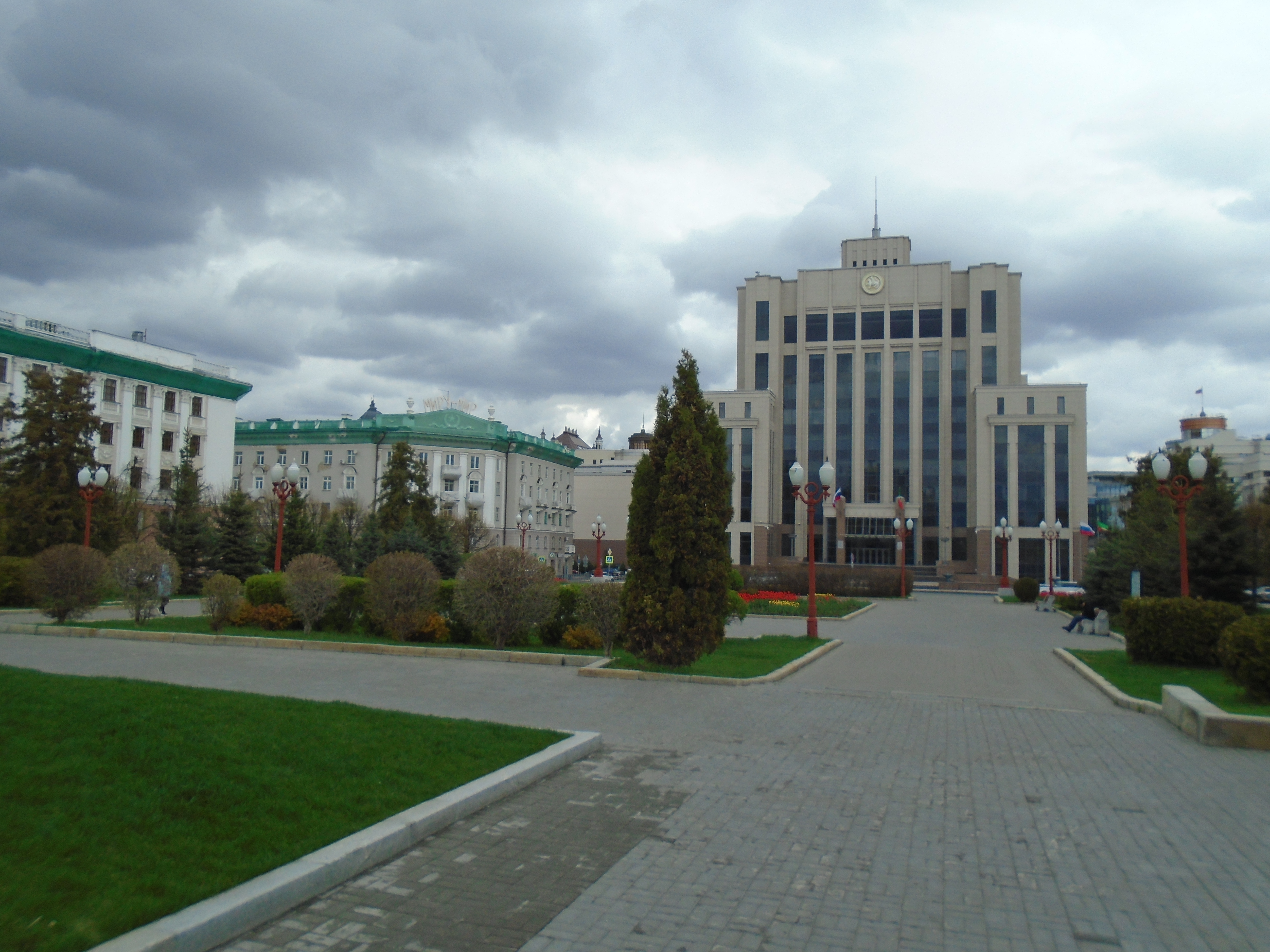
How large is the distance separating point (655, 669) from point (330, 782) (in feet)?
24.8

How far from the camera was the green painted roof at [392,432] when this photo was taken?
237ft

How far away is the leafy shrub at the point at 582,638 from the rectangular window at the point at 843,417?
196 ft

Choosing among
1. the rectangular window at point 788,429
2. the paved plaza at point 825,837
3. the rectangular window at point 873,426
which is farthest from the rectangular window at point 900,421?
the paved plaza at point 825,837

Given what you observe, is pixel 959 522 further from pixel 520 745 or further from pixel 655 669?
pixel 520 745

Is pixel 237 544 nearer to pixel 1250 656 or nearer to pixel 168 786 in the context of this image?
pixel 168 786

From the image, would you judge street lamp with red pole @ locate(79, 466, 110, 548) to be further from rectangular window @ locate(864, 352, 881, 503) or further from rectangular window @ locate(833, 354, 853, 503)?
rectangular window @ locate(864, 352, 881, 503)

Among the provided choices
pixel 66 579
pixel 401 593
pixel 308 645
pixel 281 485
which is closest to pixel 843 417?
pixel 281 485

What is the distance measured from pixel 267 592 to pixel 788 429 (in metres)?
60.5

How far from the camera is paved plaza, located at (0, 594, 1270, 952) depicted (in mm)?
4188

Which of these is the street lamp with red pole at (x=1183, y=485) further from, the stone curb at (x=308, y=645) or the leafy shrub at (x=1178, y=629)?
the stone curb at (x=308, y=645)

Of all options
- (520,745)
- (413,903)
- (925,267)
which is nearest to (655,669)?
(520,745)

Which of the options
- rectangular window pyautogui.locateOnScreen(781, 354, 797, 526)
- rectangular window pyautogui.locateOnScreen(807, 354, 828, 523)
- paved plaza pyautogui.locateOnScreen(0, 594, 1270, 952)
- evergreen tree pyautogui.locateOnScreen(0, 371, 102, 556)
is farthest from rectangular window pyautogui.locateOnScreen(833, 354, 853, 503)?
paved plaza pyautogui.locateOnScreen(0, 594, 1270, 952)

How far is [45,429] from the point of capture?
31344 millimetres

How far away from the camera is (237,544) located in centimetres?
3278
